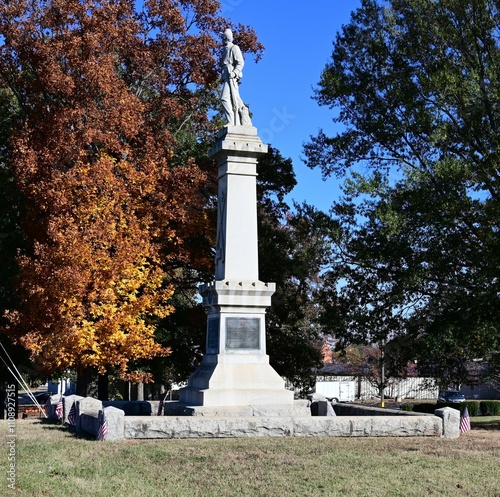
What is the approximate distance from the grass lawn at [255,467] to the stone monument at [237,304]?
2.68 metres

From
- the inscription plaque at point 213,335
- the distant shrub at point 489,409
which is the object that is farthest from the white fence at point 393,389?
the inscription plaque at point 213,335

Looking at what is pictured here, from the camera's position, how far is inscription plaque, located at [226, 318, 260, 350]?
656 inches

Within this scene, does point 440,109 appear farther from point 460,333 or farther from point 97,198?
point 97,198

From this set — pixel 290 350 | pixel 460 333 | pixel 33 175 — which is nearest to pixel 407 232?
pixel 460 333

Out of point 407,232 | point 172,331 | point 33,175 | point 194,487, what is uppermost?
point 33,175

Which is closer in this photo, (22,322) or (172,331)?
(22,322)

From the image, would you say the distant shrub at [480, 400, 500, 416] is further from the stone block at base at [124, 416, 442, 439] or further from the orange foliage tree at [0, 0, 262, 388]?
the stone block at base at [124, 416, 442, 439]

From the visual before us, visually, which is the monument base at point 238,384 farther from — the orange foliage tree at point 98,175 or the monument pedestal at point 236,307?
the orange foliage tree at point 98,175

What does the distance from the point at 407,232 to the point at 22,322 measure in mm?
11515

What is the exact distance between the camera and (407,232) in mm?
21688

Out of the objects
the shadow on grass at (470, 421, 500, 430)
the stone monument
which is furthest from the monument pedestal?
the shadow on grass at (470, 421, 500, 430)

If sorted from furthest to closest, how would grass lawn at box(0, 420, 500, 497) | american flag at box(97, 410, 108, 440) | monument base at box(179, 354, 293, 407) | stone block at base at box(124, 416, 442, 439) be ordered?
monument base at box(179, 354, 293, 407) → stone block at base at box(124, 416, 442, 439) → american flag at box(97, 410, 108, 440) → grass lawn at box(0, 420, 500, 497)

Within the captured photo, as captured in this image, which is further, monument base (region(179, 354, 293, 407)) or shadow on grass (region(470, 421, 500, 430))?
shadow on grass (region(470, 421, 500, 430))

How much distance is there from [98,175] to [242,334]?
7907 mm
